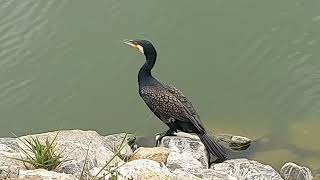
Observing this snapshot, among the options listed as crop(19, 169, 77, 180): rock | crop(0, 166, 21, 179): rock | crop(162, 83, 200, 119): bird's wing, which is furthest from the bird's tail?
crop(19, 169, 77, 180): rock

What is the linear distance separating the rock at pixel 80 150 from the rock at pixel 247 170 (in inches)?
41.9

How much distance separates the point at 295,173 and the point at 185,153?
3.49ft

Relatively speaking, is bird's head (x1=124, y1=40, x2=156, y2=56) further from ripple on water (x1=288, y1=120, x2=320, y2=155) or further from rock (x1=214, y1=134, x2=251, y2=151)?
ripple on water (x1=288, y1=120, x2=320, y2=155)

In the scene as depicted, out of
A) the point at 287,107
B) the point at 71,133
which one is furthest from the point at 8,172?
the point at 287,107

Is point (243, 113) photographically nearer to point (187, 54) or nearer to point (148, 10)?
point (187, 54)

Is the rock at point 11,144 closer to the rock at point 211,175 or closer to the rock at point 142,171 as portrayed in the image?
the rock at point 142,171

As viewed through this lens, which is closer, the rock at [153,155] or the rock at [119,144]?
the rock at [153,155]

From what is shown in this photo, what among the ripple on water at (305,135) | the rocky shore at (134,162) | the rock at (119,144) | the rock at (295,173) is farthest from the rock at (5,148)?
the ripple on water at (305,135)

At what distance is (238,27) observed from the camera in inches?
335

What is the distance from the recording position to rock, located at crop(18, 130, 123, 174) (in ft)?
14.3

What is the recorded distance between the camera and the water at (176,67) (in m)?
7.20

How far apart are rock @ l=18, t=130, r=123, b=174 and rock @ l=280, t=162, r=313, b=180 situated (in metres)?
1.65

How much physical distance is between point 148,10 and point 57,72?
5.44ft

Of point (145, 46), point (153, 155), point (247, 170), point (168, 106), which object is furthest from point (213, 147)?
point (145, 46)
